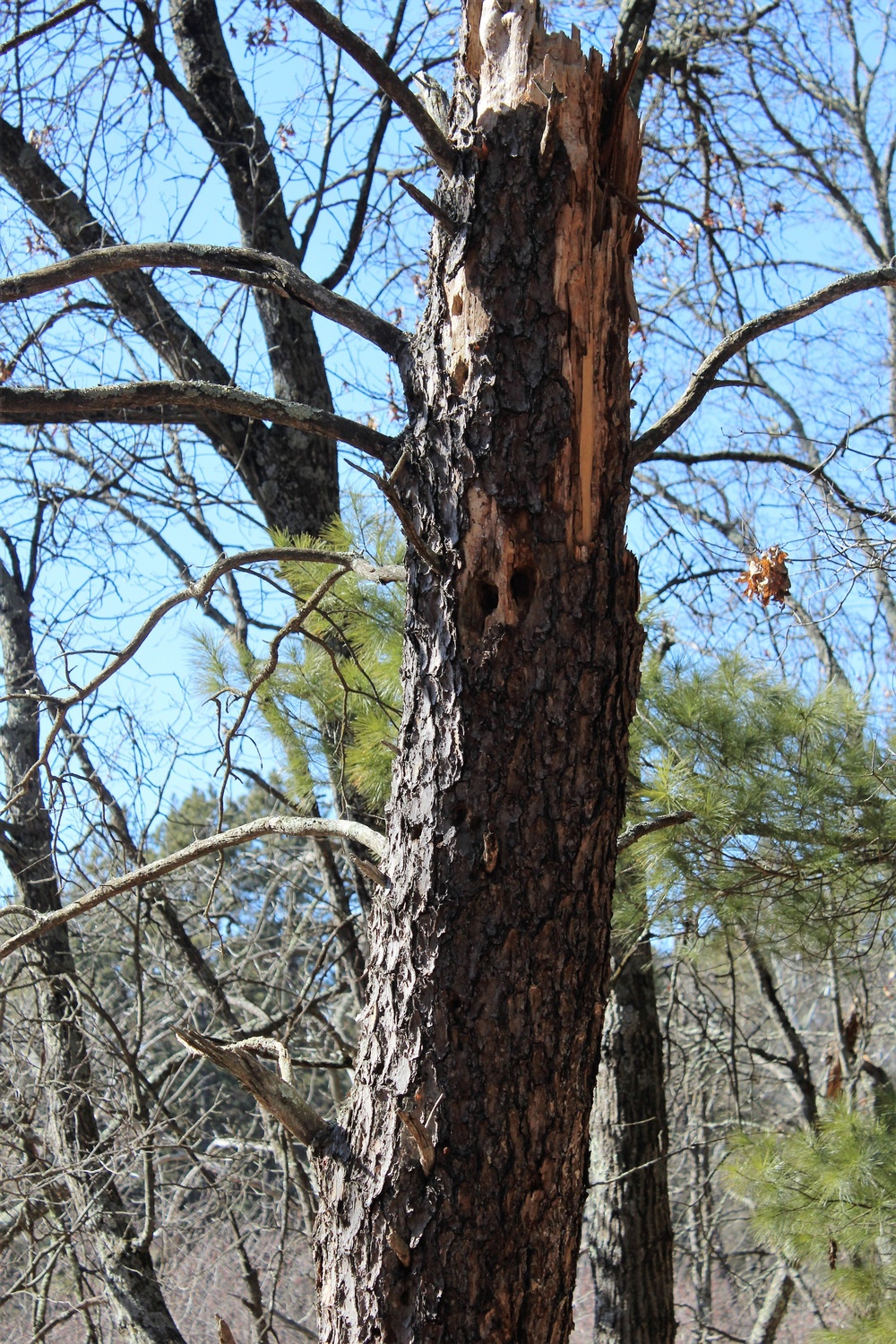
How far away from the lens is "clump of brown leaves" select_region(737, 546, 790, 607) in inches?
113

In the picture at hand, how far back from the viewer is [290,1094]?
1993 millimetres

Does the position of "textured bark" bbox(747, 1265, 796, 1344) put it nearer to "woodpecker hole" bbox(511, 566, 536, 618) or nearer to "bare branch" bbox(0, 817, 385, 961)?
"bare branch" bbox(0, 817, 385, 961)

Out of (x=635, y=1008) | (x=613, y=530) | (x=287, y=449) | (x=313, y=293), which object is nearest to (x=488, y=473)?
(x=613, y=530)

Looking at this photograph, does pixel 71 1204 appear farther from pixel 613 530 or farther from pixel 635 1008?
pixel 613 530

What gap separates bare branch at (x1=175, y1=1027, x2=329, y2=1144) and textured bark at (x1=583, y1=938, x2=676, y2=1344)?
226cm

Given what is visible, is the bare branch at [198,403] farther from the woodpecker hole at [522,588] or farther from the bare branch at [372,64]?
the bare branch at [372,64]

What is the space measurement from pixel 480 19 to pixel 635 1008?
11.1ft

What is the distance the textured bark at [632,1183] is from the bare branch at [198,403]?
8.52 ft

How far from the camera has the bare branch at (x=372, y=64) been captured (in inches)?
72.7

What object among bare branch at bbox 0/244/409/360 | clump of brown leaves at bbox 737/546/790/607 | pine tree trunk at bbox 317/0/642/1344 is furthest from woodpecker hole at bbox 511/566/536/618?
clump of brown leaves at bbox 737/546/790/607

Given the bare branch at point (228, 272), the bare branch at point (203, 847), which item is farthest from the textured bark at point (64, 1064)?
the bare branch at point (228, 272)

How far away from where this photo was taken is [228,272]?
2.05m

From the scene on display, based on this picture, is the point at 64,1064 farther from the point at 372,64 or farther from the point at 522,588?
the point at 372,64

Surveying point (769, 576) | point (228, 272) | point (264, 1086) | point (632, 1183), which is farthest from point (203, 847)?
point (632, 1183)
